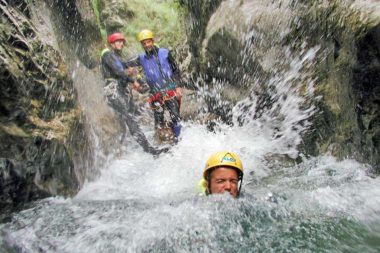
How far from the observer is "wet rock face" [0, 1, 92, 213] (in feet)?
13.4

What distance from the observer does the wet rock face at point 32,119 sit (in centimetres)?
409

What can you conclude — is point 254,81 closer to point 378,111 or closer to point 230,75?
point 230,75

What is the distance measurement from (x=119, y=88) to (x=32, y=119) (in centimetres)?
335

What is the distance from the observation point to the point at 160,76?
25.5 ft

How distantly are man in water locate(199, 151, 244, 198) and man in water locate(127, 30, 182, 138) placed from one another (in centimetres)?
325

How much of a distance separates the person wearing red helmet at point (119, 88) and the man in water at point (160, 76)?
331 millimetres

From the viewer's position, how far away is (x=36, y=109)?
468 cm

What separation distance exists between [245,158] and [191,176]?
99cm

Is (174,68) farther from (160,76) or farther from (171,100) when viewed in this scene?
(171,100)

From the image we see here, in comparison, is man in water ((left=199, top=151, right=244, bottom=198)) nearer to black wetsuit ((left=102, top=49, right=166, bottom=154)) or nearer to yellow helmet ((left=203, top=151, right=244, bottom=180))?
yellow helmet ((left=203, top=151, right=244, bottom=180))

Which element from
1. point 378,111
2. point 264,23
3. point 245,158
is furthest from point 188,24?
point 378,111

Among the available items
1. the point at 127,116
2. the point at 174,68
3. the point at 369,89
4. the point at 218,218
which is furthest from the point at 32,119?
the point at 369,89

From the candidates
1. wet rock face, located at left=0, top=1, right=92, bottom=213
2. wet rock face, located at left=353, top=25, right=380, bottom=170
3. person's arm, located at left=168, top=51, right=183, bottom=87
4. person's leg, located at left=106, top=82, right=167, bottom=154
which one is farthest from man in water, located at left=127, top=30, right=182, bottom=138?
wet rock face, located at left=353, top=25, right=380, bottom=170

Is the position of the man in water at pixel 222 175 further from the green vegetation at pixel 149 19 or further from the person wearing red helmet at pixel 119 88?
the green vegetation at pixel 149 19
